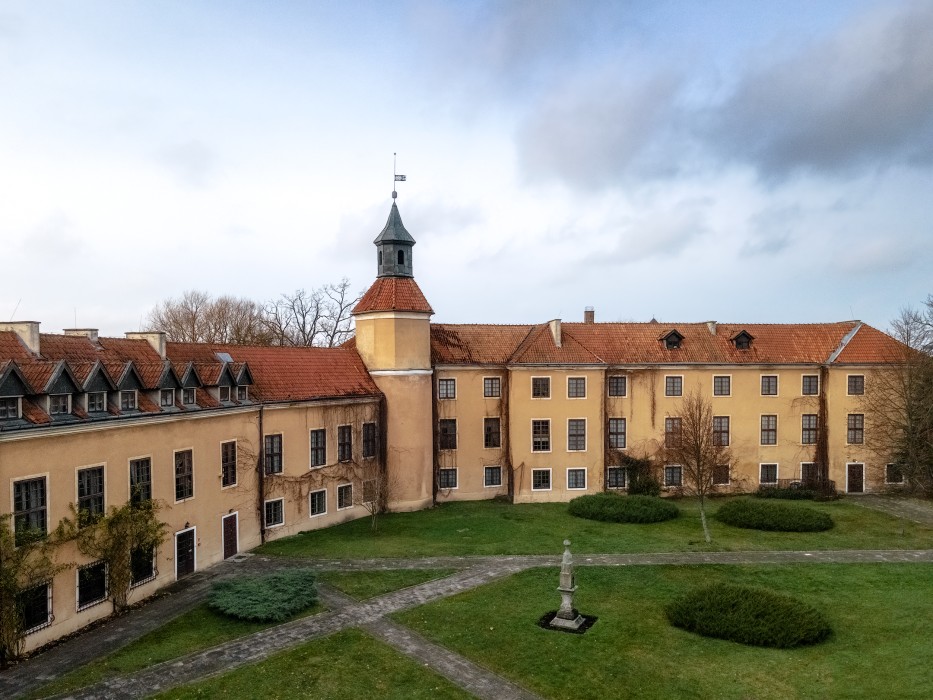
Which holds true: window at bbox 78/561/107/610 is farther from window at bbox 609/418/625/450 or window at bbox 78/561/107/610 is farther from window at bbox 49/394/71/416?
window at bbox 609/418/625/450

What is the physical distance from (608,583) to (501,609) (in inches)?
186

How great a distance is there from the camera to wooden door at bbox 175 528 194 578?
2503 centimetres

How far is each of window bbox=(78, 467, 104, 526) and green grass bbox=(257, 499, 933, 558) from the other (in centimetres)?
872

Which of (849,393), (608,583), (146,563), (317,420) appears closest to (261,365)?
(317,420)

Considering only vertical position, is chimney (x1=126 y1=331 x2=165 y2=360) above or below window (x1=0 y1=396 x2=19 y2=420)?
above

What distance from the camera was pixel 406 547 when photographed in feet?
95.6

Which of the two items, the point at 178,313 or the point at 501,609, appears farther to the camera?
the point at 178,313

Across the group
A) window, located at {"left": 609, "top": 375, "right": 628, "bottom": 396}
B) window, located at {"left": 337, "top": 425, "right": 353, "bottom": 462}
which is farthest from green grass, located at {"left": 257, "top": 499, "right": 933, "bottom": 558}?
window, located at {"left": 609, "top": 375, "right": 628, "bottom": 396}

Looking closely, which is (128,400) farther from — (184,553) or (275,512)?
(275,512)

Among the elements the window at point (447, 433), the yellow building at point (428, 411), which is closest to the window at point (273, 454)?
the yellow building at point (428, 411)

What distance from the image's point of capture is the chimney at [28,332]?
69.9 feet

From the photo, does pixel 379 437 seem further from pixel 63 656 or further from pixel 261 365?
pixel 63 656

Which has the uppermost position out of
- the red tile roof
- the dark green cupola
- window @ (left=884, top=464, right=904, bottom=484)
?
the dark green cupola

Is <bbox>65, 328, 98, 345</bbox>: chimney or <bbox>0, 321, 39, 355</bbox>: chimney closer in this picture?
<bbox>0, 321, 39, 355</bbox>: chimney
